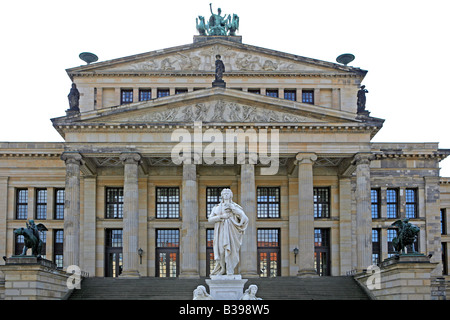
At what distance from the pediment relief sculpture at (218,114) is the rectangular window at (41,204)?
12.5 meters

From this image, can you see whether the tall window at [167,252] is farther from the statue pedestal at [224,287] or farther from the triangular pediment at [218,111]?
the statue pedestal at [224,287]

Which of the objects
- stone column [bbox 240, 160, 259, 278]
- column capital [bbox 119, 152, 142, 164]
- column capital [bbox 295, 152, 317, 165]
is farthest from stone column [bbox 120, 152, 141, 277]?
column capital [bbox 295, 152, 317, 165]

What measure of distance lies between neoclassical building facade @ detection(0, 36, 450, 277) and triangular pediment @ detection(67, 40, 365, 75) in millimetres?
88

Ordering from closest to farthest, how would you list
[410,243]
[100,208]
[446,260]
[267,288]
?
[410,243]
[267,288]
[100,208]
[446,260]

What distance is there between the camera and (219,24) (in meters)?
57.6

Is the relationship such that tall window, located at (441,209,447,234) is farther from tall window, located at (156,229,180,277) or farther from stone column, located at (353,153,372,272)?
tall window, located at (156,229,180,277)

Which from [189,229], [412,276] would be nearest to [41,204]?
[189,229]

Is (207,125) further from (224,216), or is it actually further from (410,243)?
(224,216)

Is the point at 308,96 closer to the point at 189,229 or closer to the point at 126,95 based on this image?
the point at 126,95

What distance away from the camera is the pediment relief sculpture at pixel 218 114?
46562 millimetres

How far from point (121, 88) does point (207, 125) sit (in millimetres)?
11732
